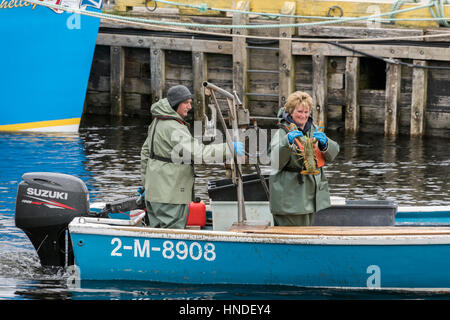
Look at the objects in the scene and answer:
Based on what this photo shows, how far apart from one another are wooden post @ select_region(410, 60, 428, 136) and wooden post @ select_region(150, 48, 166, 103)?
15.9 ft

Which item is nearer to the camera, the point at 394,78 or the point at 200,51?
the point at 394,78

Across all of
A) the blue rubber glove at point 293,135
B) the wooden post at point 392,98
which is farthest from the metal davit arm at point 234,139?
the wooden post at point 392,98

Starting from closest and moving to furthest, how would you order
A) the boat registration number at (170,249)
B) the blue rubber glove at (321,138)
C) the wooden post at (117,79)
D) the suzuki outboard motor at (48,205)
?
1. the blue rubber glove at (321,138)
2. the boat registration number at (170,249)
3. the suzuki outboard motor at (48,205)
4. the wooden post at (117,79)

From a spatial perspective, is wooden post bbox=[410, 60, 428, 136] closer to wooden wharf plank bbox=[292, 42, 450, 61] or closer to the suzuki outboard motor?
wooden wharf plank bbox=[292, 42, 450, 61]

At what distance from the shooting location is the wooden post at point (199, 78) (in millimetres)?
17188

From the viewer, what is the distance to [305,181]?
7637 millimetres

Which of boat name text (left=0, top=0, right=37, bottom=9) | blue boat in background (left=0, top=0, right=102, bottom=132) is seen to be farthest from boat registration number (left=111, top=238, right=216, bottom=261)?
boat name text (left=0, top=0, right=37, bottom=9)

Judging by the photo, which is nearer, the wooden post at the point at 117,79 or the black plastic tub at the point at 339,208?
the black plastic tub at the point at 339,208

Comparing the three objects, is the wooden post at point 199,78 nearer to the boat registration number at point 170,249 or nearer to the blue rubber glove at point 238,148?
the boat registration number at point 170,249

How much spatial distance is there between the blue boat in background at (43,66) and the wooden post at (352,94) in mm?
4557

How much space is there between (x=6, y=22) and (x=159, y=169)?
9.68 meters

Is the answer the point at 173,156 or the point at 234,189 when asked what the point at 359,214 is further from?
the point at 173,156
